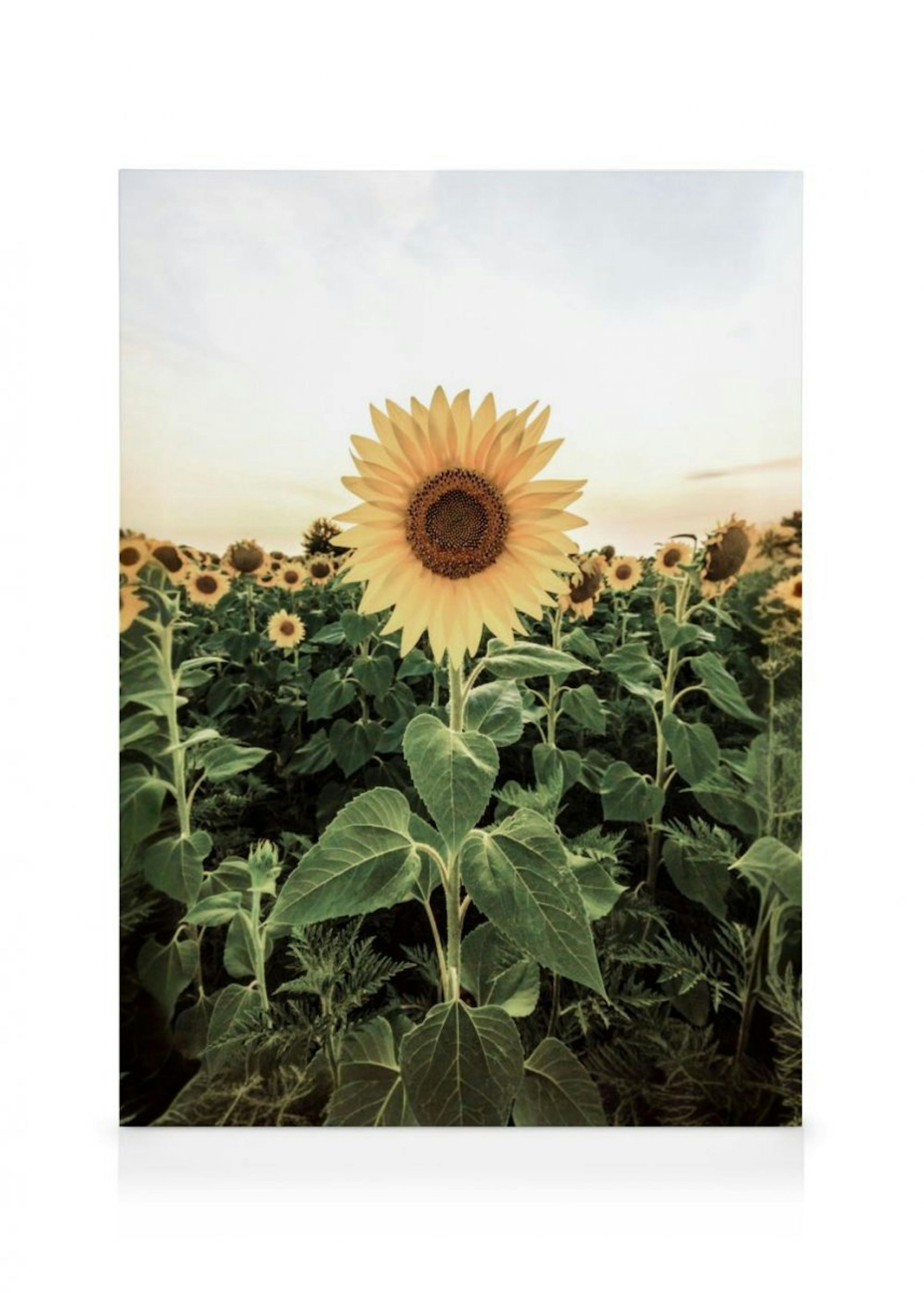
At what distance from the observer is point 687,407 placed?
1.96 m

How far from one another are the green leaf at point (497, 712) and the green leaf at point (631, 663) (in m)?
0.17

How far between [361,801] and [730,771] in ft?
2.15

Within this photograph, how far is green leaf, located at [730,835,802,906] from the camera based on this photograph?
197cm

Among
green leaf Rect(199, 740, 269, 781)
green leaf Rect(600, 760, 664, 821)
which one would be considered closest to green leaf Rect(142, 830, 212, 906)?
green leaf Rect(199, 740, 269, 781)

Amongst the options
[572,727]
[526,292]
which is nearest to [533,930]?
[572,727]

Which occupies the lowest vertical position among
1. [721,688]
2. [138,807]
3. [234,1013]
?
[234,1013]

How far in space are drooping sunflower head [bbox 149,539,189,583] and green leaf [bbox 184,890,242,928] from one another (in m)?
0.56

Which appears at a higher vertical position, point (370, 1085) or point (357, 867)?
point (357, 867)

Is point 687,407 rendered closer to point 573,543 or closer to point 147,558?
point 573,543

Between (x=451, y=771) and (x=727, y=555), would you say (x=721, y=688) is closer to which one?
(x=727, y=555)

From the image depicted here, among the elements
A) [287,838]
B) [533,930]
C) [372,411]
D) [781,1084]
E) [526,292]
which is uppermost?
[526,292]

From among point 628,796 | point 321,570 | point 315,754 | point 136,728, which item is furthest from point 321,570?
point 628,796

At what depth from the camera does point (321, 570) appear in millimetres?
1965

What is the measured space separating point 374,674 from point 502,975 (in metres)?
0.58
